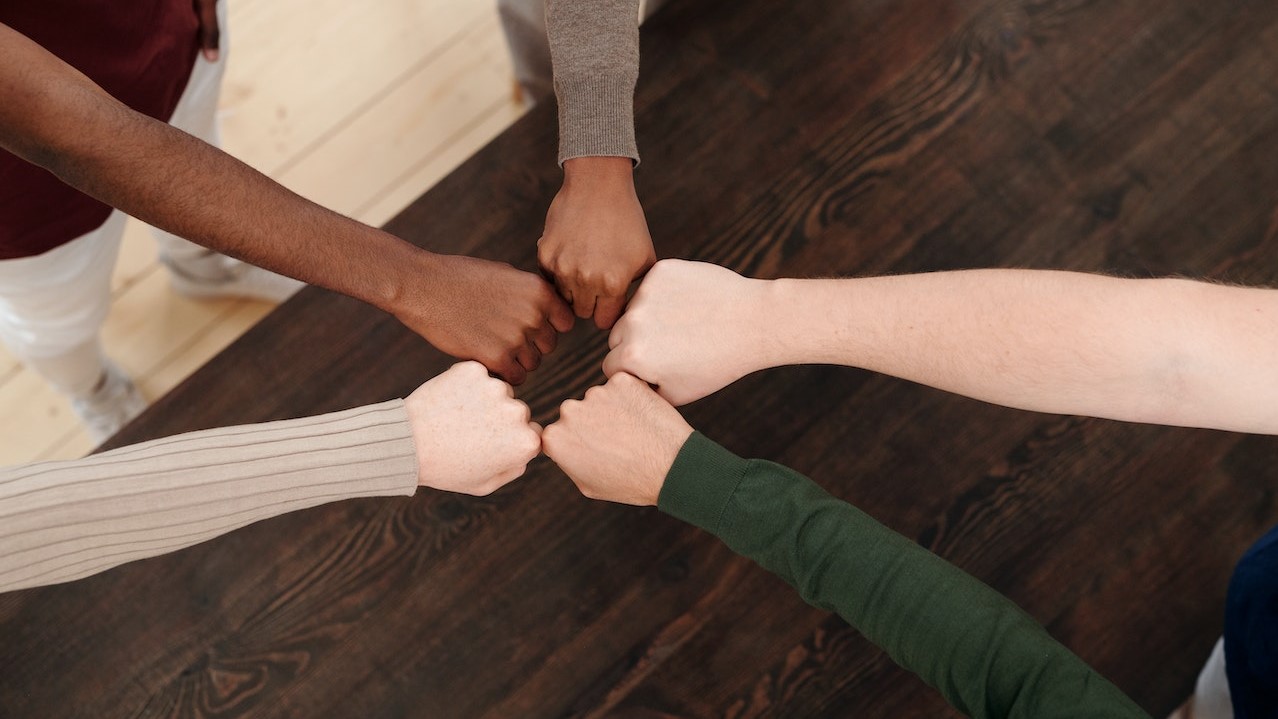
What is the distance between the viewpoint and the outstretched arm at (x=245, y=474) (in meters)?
0.87

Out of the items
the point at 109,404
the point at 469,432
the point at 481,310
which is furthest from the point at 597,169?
the point at 109,404

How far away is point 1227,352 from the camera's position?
858mm

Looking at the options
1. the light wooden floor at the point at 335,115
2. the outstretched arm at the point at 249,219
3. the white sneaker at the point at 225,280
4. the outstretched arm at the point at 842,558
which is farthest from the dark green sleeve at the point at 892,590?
the light wooden floor at the point at 335,115

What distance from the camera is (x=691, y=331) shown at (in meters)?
0.99

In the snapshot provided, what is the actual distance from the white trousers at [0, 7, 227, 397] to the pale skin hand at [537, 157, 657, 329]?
492 millimetres

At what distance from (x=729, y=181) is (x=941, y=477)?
1.33ft

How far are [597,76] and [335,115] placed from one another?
99 centimetres

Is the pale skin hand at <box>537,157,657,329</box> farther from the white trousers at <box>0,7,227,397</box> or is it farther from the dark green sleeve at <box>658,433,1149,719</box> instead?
the white trousers at <box>0,7,227,397</box>

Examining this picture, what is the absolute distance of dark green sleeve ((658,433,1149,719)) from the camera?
79 centimetres

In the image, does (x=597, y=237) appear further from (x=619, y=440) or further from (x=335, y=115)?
(x=335, y=115)

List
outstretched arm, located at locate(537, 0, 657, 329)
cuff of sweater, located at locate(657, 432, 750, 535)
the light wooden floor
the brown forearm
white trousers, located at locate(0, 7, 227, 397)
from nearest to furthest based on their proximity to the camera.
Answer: the brown forearm
cuff of sweater, located at locate(657, 432, 750, 535)
outstretched arm, located at locate(537, 0, 657, 329)
white trousers, located at locate(0, 7, 227, 397)
the light wooden floor

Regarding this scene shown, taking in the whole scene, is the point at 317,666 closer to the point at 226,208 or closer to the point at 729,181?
the point at 226,208

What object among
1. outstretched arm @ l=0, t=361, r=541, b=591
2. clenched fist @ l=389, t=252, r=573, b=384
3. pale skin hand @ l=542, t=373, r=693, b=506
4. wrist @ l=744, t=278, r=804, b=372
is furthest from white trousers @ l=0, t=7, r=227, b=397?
wrist @ l=744, t=278, r=804, b=372

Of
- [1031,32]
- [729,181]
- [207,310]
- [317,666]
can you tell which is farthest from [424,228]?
[207,310]
